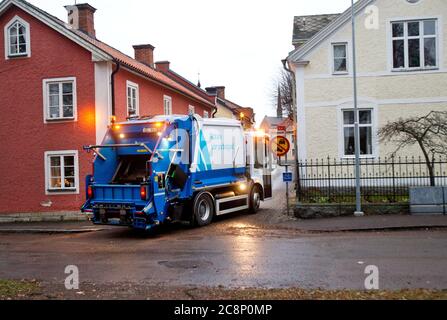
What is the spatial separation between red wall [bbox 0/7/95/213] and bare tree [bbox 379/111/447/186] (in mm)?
11141

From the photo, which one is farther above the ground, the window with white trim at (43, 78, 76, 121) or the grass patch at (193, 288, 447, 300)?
the window with white trim at (43, 78, 76, 121)

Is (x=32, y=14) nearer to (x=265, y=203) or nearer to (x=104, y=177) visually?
(x=104, y=177)

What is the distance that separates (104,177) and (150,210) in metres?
2.21

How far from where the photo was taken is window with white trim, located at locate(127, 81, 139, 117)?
65.6 feet

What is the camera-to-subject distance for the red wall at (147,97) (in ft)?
62.2

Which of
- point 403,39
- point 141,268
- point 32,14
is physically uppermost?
point 32,14

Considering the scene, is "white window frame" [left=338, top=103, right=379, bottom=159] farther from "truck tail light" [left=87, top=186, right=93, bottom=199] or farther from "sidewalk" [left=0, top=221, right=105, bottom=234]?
"truck tail light" [left=87, top=186, right=93, bottom=199]

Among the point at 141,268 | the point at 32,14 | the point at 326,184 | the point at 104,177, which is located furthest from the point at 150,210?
the point at 32,14

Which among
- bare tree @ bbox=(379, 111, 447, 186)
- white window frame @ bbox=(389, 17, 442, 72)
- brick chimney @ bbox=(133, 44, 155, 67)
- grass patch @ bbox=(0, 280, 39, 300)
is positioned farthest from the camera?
brick chimney @ bbox=(133, 44, 155, 67)

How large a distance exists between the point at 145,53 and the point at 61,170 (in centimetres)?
1375

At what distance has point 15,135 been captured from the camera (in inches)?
743

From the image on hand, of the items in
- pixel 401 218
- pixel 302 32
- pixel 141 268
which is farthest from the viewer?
pixel 302 32

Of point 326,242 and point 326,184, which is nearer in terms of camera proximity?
point 326,242

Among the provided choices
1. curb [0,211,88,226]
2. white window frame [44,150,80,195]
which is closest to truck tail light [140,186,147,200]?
curb [0,211,88,226]
